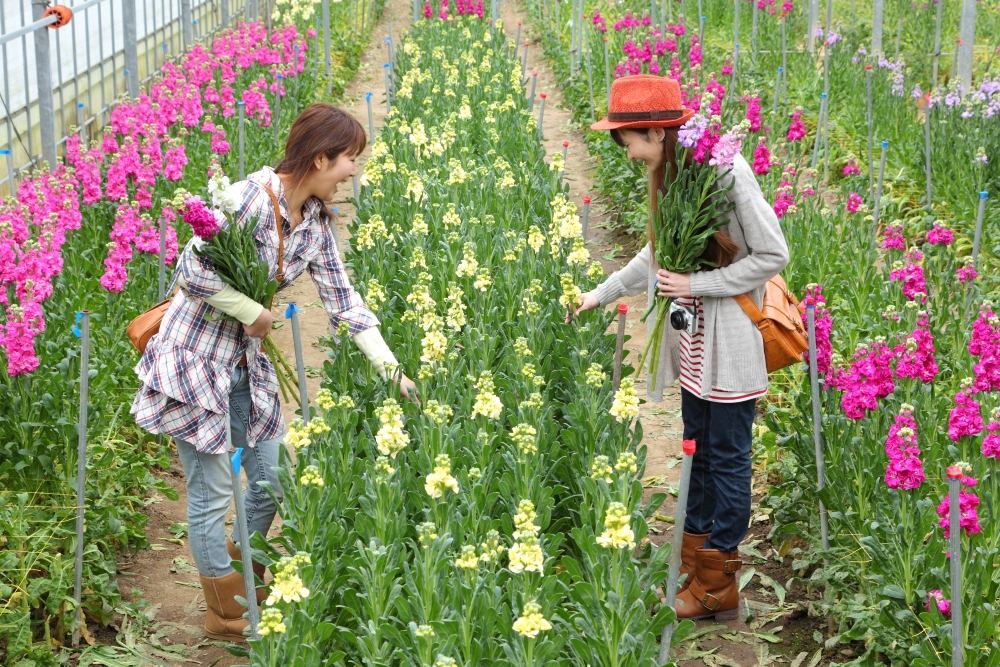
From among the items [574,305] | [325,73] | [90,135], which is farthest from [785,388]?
[325,73]

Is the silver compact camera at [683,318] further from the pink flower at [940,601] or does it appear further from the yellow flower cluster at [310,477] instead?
the yellow flower cluster at [310,477]

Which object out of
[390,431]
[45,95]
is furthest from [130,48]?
[390,431]

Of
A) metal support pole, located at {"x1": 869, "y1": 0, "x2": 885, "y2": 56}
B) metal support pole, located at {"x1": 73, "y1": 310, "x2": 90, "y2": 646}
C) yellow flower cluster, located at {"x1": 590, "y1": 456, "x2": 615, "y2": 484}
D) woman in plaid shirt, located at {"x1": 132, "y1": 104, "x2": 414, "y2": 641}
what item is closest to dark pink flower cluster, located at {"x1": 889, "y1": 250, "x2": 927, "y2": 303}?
yellow flower cluster, located at {"x1": 590, "y1": 456, "x2": 615, "y2": 484}

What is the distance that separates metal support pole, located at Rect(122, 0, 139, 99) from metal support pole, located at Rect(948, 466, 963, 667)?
699cm

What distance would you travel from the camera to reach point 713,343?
3.21 metres

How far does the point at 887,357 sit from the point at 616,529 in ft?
4.04

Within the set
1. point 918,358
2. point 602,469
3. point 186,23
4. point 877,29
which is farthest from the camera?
point 186,23

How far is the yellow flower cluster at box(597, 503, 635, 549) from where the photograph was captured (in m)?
2.42

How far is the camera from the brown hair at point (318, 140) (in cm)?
306

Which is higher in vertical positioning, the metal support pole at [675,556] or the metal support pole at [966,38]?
the metal support pole at [966,38]

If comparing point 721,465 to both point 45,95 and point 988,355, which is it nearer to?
point 988,355

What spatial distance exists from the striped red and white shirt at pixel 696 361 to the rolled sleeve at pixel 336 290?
3.34 ft

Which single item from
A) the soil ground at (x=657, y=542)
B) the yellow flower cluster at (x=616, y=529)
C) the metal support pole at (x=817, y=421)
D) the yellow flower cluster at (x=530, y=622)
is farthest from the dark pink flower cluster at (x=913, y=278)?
the yellow flower cluster at (x=530, y=622)

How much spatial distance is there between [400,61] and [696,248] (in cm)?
824
